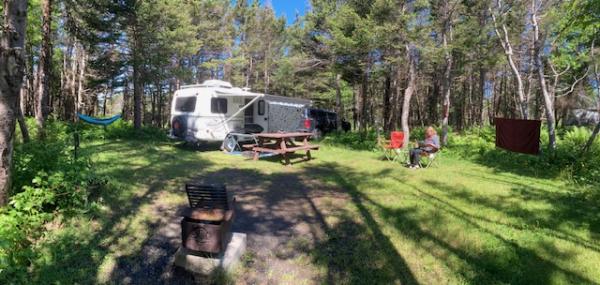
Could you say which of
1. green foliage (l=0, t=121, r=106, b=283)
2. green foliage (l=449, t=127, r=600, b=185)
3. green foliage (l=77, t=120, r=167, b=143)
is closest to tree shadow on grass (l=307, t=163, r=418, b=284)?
green foliage (l=0, t=121, r=106, b=283)

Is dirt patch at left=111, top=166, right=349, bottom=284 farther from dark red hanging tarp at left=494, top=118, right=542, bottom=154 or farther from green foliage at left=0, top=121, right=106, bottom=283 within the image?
dark red hanging tarp at left=494, top=118, right=542, bottom=154

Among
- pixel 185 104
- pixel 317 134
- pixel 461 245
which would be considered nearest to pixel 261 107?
pixel 185 104

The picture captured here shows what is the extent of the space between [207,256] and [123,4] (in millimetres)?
12118

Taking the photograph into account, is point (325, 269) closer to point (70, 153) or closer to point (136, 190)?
point (136, 190)

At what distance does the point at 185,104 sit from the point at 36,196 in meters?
7.37

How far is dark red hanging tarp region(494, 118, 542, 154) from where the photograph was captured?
8727mm

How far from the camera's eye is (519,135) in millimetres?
9078

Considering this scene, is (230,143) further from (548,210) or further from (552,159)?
(552,159)

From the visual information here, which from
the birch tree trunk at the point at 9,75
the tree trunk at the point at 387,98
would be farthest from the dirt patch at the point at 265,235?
the tree trunk at the point at 387,98

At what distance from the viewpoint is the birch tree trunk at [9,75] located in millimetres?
3502

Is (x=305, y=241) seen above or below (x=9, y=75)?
below

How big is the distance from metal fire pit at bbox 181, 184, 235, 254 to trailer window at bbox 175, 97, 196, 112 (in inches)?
295

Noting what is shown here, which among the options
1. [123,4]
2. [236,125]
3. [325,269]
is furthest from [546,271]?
[123,4]

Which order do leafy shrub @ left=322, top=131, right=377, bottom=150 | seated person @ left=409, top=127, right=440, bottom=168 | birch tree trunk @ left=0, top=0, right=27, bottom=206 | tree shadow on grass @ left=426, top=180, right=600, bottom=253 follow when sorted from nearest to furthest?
birch tree trunk @ left=0, top=0, right=27, bottom=206 < tree shadow on grass @ left=426, top=180, right=600, bottom=253 < seated person @ left=409, top=127, right=440, bottom=168 < leafy shrub @ left=322, top=131, right=377, bottom=150
